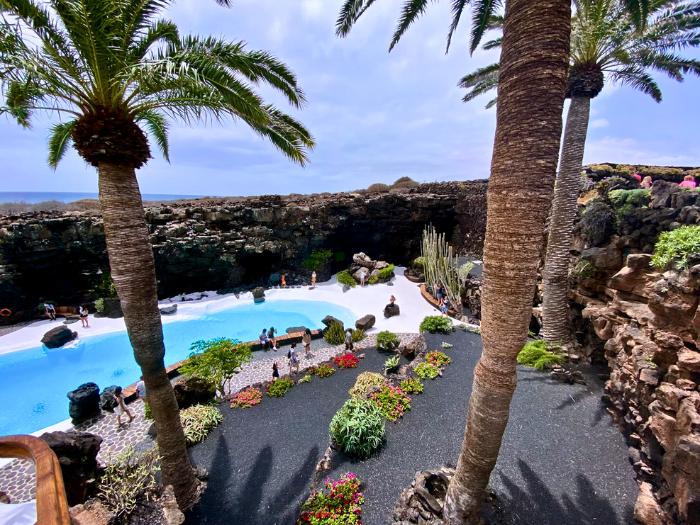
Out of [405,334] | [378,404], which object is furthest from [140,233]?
[405,334]

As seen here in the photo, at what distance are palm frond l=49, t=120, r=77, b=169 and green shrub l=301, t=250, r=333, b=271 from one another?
16.8 metres

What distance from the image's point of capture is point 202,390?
9477 millimetres

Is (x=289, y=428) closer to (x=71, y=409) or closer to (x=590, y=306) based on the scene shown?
(x=71, y=409)

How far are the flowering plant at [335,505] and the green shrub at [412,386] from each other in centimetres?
359

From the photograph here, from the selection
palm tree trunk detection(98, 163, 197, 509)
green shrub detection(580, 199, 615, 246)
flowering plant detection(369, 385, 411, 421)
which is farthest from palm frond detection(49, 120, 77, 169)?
green shrub detection(580, 199, 615, 246)

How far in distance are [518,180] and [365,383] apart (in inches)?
334

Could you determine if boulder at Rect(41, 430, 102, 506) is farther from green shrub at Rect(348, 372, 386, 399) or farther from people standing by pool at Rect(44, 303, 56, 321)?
people standing by pool at Rect(44, 303, 56, 321)

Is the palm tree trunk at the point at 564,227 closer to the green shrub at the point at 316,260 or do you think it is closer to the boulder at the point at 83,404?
the boulder at the point at 83,404

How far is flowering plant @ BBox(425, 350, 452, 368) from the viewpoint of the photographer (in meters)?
10.4

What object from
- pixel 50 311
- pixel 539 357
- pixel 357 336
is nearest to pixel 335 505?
pixel 539 357

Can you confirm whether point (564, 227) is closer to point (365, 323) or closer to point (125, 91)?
point (365, 323)

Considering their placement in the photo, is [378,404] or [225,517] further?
[378,404]

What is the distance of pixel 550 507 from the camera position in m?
5.38

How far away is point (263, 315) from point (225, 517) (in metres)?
14.1
